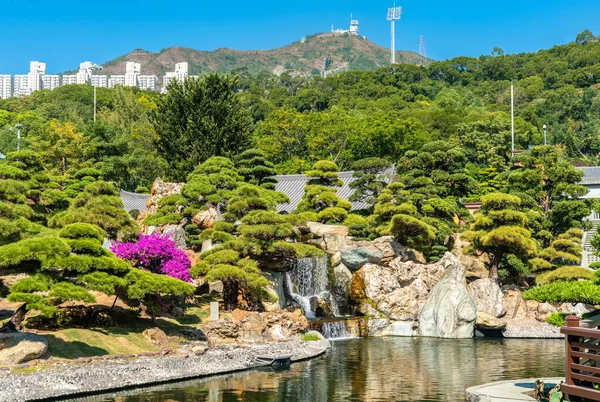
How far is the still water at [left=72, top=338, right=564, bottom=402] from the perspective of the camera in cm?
1905

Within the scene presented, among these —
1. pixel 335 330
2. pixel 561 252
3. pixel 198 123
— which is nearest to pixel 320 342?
pixel 335 330

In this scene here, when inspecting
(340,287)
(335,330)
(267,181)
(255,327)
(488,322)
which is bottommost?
(335,330)

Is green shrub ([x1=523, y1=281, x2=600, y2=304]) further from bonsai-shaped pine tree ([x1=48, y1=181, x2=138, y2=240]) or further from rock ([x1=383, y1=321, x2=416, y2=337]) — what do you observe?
bonsai-shaped pine tree ([x1=48, y1=181, x2=138, y2=240])

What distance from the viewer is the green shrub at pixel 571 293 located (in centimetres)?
1528

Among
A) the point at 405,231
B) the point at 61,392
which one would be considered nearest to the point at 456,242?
the point at 405,231

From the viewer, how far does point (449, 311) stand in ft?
102

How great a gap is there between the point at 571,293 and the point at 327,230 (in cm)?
2157

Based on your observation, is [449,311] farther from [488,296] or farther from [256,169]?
[256,169]

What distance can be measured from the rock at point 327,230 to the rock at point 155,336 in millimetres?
13696

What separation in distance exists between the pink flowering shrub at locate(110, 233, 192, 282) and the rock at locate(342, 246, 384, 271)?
9.98 meters

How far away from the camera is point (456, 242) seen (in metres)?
38.8

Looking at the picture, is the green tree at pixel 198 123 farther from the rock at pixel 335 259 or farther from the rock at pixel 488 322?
the rock at pixel 488 322

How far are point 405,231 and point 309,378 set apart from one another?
16.2 metres

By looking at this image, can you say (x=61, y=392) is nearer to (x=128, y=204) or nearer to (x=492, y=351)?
(x=492, y=351)
